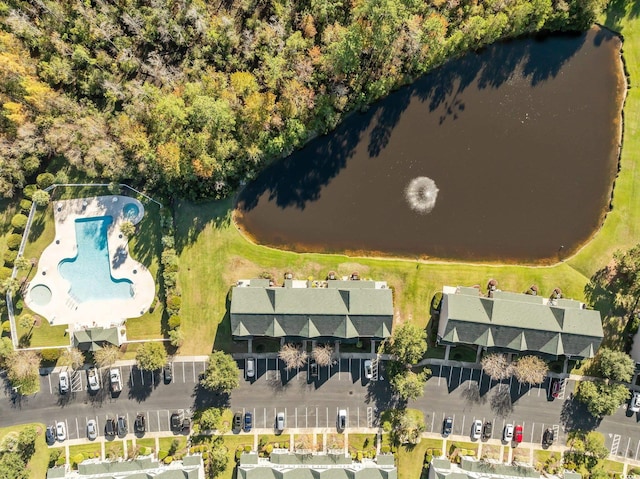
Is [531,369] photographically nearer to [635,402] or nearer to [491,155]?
[635,402]

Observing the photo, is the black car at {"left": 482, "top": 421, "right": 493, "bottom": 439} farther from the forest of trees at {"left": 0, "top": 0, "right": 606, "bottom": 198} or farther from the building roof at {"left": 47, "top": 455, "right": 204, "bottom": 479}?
the forest of trees at {"left": 0, "top": 0, "right": 606, "bottom": 198}

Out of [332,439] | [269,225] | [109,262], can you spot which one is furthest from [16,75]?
[332,439]

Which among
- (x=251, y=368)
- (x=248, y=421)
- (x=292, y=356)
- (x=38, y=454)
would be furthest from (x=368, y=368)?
(x=38, y=454)

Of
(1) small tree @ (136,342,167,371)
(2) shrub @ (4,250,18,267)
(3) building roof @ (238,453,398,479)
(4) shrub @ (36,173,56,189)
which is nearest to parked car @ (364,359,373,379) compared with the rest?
(3) building roof @ (238,453,398,479)

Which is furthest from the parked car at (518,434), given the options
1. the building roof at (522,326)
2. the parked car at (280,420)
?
the parked car at (280,420)

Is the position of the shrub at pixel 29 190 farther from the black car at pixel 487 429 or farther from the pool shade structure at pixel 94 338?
the black car at pixel 487 429
